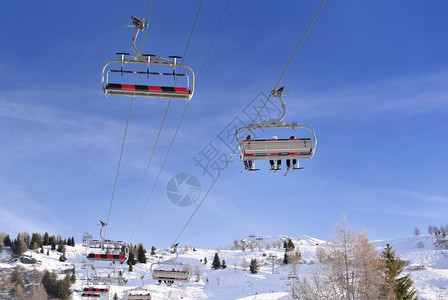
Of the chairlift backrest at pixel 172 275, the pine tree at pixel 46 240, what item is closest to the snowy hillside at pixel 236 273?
the pine tree at pixel 46 240

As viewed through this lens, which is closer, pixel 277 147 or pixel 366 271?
pixel 277 147

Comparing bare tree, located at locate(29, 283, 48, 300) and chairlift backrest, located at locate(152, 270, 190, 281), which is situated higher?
chairlift backrest, located at locate(152, 270, 190, 281)

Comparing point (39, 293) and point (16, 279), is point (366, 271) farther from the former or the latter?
point (16, 279)

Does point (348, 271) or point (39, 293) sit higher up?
point (348, 271)

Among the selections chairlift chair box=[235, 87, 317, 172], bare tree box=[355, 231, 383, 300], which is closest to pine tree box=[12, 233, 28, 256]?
bare tree box=[355, 231, 383, 300]

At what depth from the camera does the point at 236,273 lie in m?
110

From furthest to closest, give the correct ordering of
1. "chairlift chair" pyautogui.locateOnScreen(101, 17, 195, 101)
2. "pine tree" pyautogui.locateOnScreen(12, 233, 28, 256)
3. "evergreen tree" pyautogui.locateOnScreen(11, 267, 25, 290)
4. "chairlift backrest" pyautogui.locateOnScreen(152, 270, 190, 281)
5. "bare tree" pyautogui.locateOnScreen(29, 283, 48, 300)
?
1. "pine tree" pyautogui.locateOnScreen(12, 233, 28, 256)
2. "evergreen tree" pyautogui.locateOnScreen(11, 267, 25, 290)
3. "bare tree" pyautogui.locateOnScreen(29, 283, 48, 300)
4. "chairlift backrest" pyautogui.locateOnScreen(152, 270, 190, 281)
5. "chairlift chair" pyautogui.locateOnScreen(101, 17, 195, 101)

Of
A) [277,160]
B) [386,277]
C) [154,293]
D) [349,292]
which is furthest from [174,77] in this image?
[154,293]

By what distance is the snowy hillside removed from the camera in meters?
80.9

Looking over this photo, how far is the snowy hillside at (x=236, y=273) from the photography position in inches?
3184

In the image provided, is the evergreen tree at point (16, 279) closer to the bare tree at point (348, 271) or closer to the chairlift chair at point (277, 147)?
the bare tree at point (348, 271)

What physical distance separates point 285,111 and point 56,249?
451 feet

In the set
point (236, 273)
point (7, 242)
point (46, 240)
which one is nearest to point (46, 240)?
point (46, 240)

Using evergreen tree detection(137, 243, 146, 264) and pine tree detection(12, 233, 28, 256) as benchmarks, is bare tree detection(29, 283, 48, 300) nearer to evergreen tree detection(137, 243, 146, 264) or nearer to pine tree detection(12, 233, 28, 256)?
evergreen tree detection(137, 243, 146, 264)
